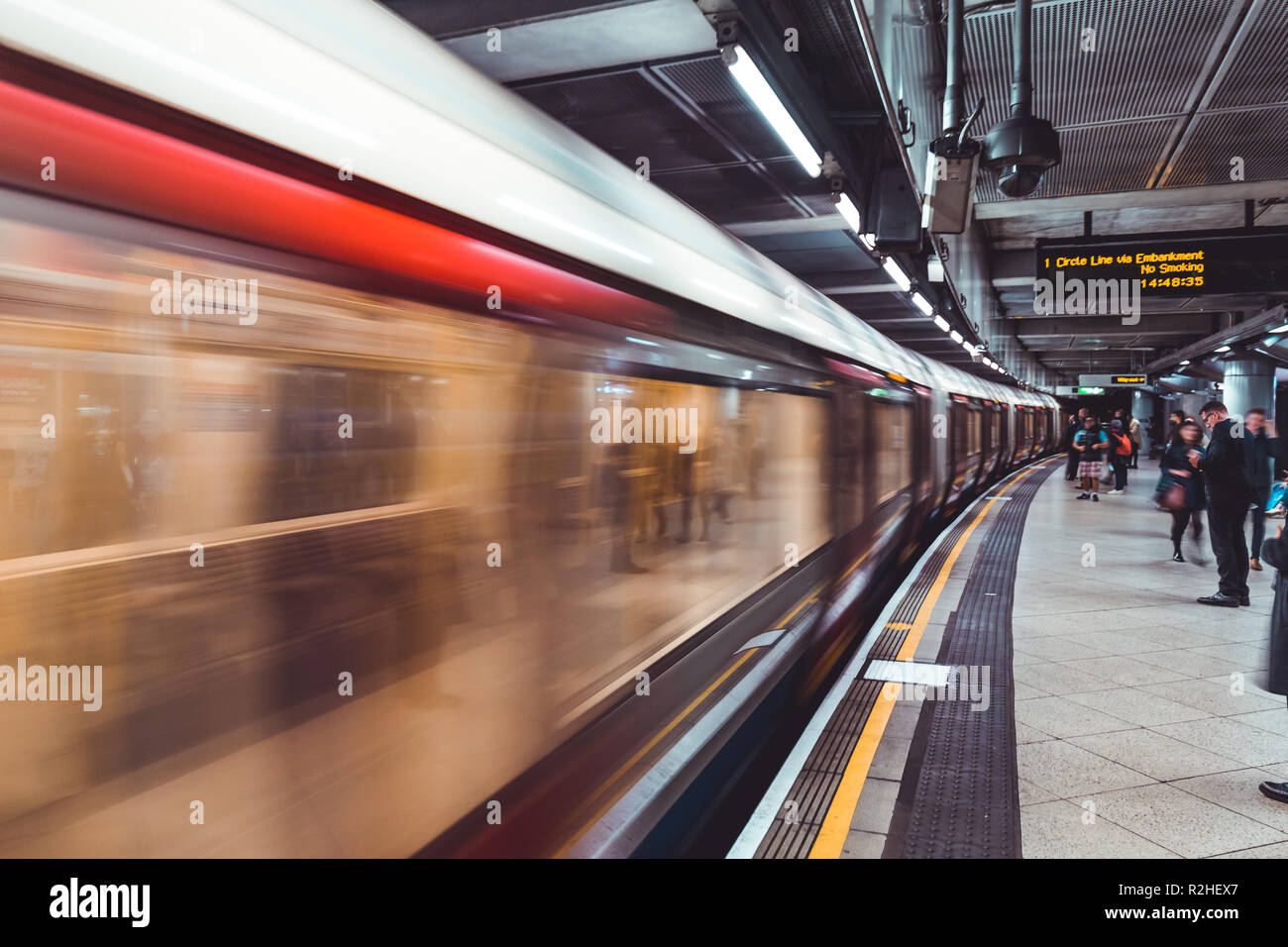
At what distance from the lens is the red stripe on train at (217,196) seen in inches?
43.3

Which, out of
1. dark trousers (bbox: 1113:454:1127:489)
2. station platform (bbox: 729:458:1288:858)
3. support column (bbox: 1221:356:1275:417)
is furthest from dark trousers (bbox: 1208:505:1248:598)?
support column (bbox: 1221:356:1275:417)

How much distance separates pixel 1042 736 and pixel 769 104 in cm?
336

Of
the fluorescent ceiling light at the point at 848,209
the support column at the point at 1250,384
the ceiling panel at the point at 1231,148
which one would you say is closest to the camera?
the fluorescent ceiling light at the point at 848,209

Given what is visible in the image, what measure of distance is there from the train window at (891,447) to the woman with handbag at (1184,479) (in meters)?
2.90

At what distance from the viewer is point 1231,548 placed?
21.8 feet

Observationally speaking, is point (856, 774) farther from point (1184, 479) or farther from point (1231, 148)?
point (1184, 479)

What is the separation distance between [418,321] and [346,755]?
0.90 meters

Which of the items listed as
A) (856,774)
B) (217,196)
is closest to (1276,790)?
(856,774)

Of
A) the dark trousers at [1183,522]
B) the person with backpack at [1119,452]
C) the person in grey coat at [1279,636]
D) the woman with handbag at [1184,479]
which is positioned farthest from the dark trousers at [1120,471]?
the person in grey coat at [1279,636]

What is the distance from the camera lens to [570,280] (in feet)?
7.14

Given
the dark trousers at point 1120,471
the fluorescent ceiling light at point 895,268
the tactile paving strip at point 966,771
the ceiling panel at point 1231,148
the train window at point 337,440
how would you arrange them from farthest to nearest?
1. the dark trousers at point 1120,471
2. the fluorescent ceiling light at point 895,268
3. the ceiling panel at point 1231,148
4. the tactile paving strip at point 966,771
5. the train window at point 337,440

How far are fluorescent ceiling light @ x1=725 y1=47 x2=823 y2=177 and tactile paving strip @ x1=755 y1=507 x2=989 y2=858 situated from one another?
9.95ft

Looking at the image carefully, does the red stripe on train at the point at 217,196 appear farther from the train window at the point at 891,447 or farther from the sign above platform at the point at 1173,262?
the sign above platform at the point at 1173,262

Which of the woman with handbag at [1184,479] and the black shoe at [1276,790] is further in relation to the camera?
the woman with handbag at [1184,479]
